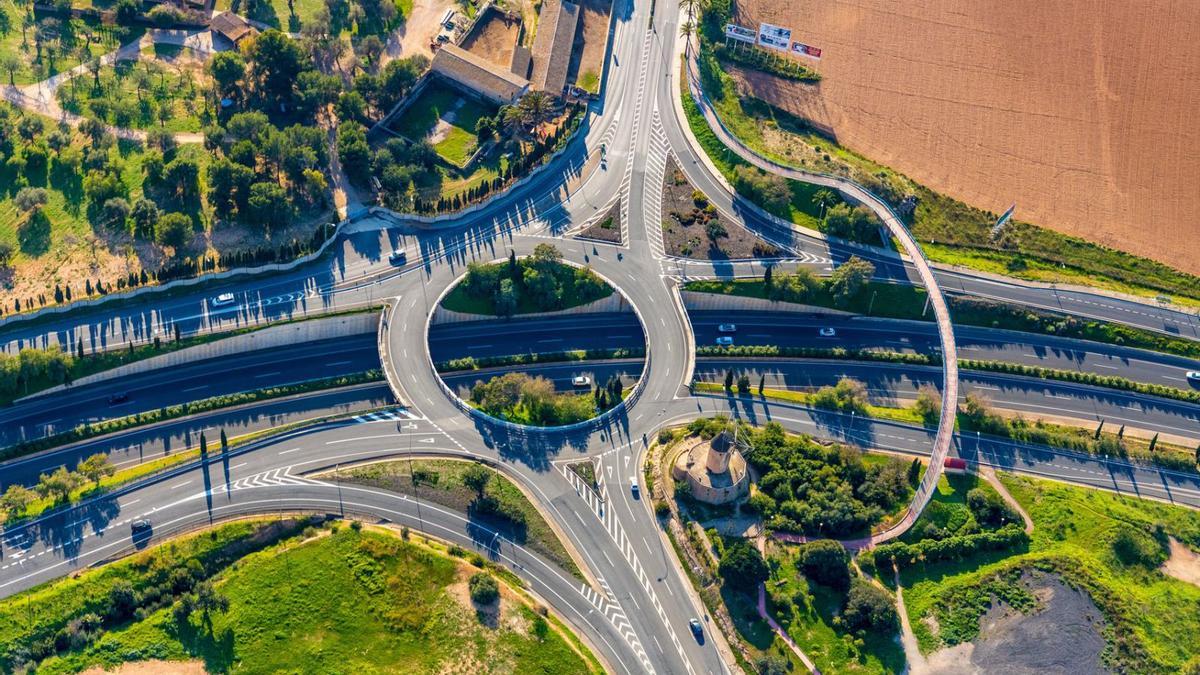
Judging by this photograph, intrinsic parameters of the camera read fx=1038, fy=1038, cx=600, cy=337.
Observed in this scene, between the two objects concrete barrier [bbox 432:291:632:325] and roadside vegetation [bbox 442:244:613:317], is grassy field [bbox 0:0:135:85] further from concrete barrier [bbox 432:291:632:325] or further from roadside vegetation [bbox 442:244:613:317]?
roadside vegetation [bbox 442:244:613:317]

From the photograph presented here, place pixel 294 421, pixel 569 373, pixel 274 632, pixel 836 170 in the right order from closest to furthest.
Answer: pixel 274 632 → pixel 294 421 → pixel 569 373 → pixel 836 170

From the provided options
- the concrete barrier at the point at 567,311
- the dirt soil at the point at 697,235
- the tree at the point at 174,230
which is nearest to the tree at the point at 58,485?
the tree at the point at 174,230

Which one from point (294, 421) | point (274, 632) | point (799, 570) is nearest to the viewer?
point (274, 632)

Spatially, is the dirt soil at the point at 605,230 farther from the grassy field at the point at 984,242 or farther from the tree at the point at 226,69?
the tree at the point at 226,69

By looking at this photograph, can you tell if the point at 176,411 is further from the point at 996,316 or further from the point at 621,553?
the point at 996,316

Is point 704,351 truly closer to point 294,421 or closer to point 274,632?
point 294,421

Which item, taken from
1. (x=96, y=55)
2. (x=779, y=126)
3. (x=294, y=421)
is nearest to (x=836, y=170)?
(x=779, y=126)
